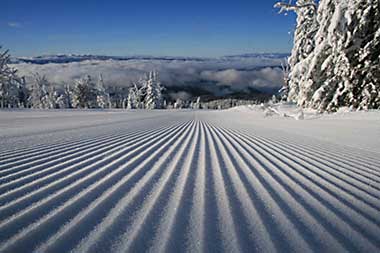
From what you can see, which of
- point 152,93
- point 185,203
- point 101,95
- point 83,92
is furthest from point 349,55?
point 101,95

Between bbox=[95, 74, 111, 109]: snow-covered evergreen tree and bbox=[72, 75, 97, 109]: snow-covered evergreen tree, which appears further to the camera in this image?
bbox=[95, 74, 111, 109]: snow-covered evergreen tree

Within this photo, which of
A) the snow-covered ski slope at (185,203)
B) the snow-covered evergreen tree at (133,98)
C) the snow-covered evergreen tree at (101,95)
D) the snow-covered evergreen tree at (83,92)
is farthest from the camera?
the snow-covered evergreen tree at (101,95)

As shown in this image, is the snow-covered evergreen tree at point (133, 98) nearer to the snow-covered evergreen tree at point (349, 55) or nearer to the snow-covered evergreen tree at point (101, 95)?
the snow-covered evergreen tree at point (101, 95)

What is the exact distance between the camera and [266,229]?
74.0 inches

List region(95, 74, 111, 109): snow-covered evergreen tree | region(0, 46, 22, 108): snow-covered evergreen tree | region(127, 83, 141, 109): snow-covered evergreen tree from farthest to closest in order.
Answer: region(95, 74, 111, 109): snow-covered evergreen tree → region(127, 83, 141, 109): snow-covered evergreen tree → region(0, 46, 22, 108): snow-covered evergreen tree

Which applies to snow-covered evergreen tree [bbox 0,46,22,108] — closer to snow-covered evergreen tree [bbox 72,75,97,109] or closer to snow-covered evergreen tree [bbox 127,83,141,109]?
snow-covered evergreen tree [bbox 72,75,97,109]

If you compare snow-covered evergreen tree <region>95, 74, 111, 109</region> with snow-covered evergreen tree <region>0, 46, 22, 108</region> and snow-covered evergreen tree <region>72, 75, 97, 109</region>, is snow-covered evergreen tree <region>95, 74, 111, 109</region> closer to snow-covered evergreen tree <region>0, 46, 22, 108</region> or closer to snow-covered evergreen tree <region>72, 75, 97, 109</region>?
snow-covered evergreen tree <region>72, 75, 97, 109</region>

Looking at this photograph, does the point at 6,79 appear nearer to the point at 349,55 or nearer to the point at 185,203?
the point at 349,55

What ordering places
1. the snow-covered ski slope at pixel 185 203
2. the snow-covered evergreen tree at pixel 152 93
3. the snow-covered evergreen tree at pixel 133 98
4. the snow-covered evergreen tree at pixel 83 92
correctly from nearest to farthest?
1. the snow-covered ski slope at pixel 185 203
2. the snow-covered evergreen tree at pixel 83 92
3. the snow-covered evergreen tree at pixel 152 93
4. the snow-covered evergreen tree at pixel 133 98

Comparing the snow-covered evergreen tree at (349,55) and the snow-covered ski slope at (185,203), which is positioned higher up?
the snow-covered evergreen tree at (349,55)

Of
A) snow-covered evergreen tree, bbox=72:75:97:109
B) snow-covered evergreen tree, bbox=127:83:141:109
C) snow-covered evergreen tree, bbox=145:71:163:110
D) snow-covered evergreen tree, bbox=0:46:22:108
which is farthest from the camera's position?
snow-covered evergreen tree, bbox=127:83:141:109

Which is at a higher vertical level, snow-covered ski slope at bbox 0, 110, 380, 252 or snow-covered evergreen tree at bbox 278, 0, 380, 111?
snow-covered evergreen tree at bbox 278, 0, 380, 111

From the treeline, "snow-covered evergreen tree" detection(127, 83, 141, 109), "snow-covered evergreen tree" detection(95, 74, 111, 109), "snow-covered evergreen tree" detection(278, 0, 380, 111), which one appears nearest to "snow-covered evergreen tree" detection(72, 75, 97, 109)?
the treeline

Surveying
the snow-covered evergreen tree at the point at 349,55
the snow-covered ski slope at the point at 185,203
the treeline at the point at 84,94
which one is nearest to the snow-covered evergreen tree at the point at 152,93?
the treeline at the point at 84,94
